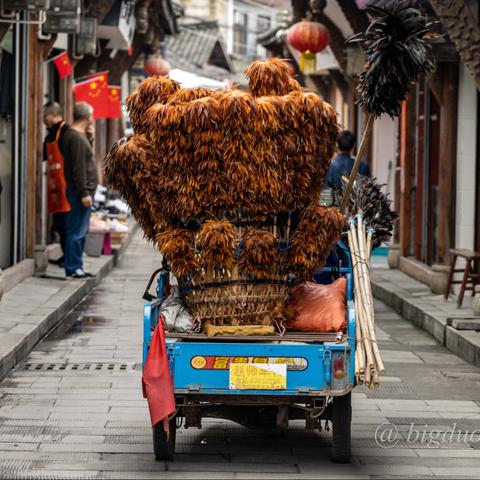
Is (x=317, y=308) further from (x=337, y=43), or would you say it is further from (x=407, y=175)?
(x=337, y=43)

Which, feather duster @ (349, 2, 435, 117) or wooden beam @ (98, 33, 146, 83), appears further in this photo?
wooden beam @ (98, 33, 146, 83)

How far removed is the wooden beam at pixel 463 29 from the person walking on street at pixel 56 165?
19.5ft

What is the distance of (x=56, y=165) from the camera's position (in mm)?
15828

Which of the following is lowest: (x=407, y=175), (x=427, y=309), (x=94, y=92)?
(x=427, y=309)

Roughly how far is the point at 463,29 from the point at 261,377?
19.5 feet

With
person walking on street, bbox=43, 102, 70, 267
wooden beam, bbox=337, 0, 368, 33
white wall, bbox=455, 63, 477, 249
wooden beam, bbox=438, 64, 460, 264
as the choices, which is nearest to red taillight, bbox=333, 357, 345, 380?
wooden beam, bbox=438, 64, 460, 264

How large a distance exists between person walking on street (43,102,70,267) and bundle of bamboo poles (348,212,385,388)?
859 cm

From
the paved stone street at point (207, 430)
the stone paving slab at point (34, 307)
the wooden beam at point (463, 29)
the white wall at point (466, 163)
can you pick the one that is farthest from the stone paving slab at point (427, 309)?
the stone paving slab at point (34, 307)

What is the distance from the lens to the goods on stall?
631 cm

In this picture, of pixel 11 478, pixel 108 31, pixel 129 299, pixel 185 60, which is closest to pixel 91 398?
pixel 11 478

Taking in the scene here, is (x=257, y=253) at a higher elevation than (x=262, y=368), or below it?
higher

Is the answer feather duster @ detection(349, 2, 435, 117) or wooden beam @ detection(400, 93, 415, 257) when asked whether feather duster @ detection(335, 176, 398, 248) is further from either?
wooden beam @ detection(400, 93, 415, 257)

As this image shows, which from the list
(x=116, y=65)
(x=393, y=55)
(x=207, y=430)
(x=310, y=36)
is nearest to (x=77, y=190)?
(x=310, y=36)

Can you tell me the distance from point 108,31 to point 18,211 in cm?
864
